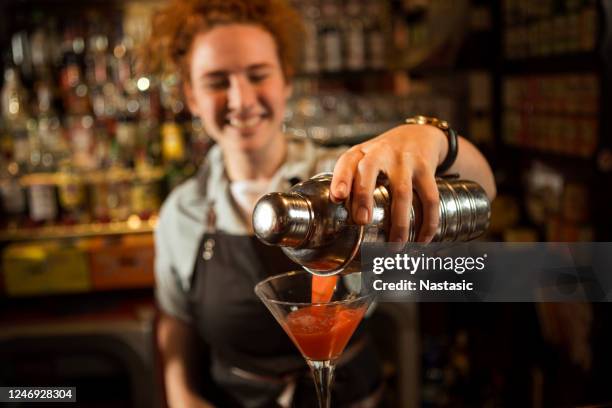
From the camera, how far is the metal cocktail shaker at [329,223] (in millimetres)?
570

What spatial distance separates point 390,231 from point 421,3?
2.64m

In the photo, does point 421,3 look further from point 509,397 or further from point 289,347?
point 289,347

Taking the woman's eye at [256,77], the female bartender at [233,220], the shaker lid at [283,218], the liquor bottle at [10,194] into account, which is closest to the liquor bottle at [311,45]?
the liquor bottle at [10,194]

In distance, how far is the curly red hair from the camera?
1186mm

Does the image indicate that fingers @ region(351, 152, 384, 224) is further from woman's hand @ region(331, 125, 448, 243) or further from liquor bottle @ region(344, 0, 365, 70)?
liquor bottle @ region(344, 0, 365, 70)

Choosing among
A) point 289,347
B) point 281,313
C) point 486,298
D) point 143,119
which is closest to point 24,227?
point 143,119

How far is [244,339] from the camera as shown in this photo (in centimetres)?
123

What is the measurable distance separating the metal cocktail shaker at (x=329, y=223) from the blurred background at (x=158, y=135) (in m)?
1.61

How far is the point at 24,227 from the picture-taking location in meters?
2.97

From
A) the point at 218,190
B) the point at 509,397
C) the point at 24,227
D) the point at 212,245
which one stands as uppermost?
the point at 218,190

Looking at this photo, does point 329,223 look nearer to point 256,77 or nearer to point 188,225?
point 256,77

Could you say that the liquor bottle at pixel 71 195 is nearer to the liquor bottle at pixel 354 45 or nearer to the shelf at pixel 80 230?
the shelf at pixel 80 230

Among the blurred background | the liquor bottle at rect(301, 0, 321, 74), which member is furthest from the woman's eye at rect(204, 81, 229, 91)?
the liquor bottle at rect(301, 0, 321, 74)

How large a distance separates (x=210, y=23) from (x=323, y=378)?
0.69m
